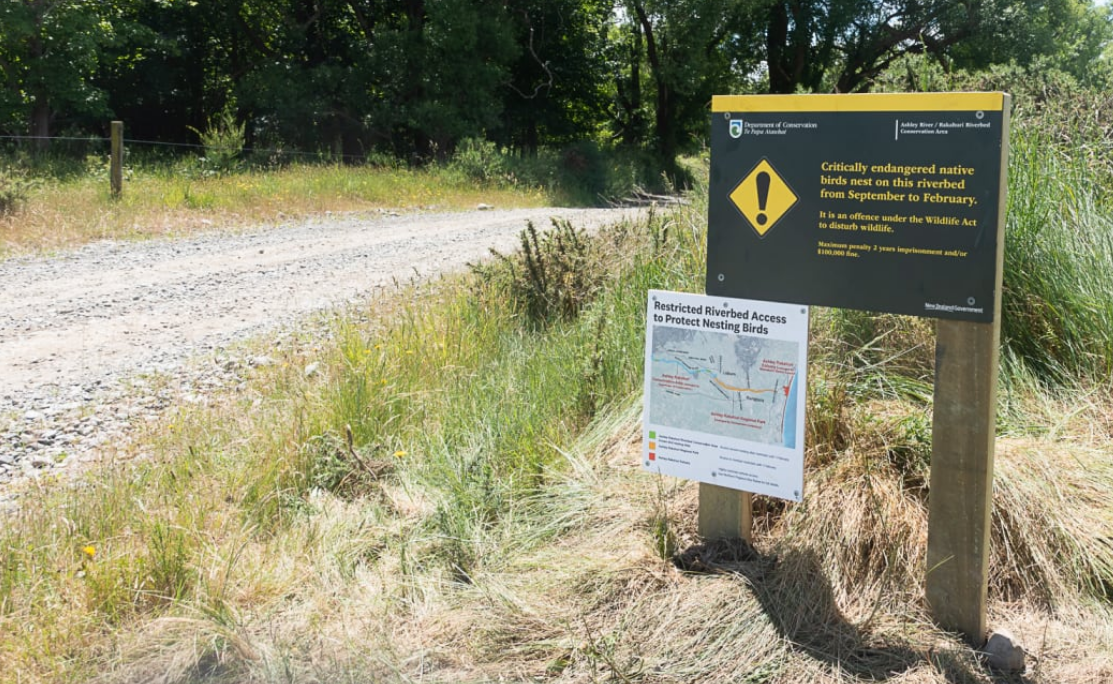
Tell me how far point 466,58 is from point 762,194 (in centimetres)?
2709

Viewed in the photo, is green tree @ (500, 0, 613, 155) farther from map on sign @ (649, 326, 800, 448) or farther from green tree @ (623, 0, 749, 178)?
map on sign @ (649, 326, 800, 448)

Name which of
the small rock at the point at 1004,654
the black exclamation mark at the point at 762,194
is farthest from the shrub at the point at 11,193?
the small rock at the point at 1004,654

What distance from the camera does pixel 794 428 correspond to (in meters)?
3.14

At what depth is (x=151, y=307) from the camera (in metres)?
8.22

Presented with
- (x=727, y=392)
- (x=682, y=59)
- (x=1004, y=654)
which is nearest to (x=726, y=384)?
(x=727, y=392)

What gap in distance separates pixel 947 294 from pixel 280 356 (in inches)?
186

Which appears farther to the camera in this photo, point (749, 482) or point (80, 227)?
point (80, 227)

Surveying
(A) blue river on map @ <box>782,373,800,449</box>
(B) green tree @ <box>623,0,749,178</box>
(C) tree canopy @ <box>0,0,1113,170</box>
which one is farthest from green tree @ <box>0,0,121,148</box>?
(A) blue river on map @ <box>782,373,800,449</box>

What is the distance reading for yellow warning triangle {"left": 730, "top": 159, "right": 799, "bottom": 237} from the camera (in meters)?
3.16

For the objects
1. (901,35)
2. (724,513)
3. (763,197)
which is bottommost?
(724,513)

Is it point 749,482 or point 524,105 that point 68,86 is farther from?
point 749,482

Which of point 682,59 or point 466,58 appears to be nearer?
point 466,58

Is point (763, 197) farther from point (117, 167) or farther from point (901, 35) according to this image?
point (901, 35)

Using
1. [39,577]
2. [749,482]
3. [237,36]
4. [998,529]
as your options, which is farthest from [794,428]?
[237,36]
